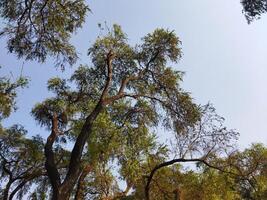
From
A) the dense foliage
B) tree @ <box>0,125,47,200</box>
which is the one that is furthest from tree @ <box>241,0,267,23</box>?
tree @ <box>0,125,47,200</box>

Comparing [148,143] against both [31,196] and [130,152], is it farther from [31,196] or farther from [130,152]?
[31,196]

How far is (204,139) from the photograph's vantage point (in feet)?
51.9

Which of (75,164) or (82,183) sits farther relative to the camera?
(82,183)

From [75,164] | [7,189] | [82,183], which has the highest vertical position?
[7,189]

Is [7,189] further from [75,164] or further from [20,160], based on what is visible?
[75,164]

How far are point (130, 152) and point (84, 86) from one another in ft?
15.1

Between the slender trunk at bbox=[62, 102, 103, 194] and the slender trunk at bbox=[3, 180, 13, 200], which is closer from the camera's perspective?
the slender trunk at bbox=[62, 102, 103, 194]

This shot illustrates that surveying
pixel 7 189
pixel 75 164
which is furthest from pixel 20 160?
pixel 75 164

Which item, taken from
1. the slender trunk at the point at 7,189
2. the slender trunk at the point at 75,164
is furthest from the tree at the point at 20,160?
the slender trunk at the point at 75,164

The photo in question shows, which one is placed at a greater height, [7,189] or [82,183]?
[7,189]

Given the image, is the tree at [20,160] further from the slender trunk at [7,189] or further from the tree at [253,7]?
the tree at [253,7]

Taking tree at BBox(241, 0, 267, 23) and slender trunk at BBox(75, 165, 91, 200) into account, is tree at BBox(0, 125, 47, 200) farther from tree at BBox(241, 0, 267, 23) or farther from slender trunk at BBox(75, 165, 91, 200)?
tree at BBox(241, 0, 267, 23)

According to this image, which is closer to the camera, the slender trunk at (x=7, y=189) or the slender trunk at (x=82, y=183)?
the slender trunk at (x=82, y=183)

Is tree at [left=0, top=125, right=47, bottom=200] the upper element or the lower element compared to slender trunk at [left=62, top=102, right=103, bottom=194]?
upper
